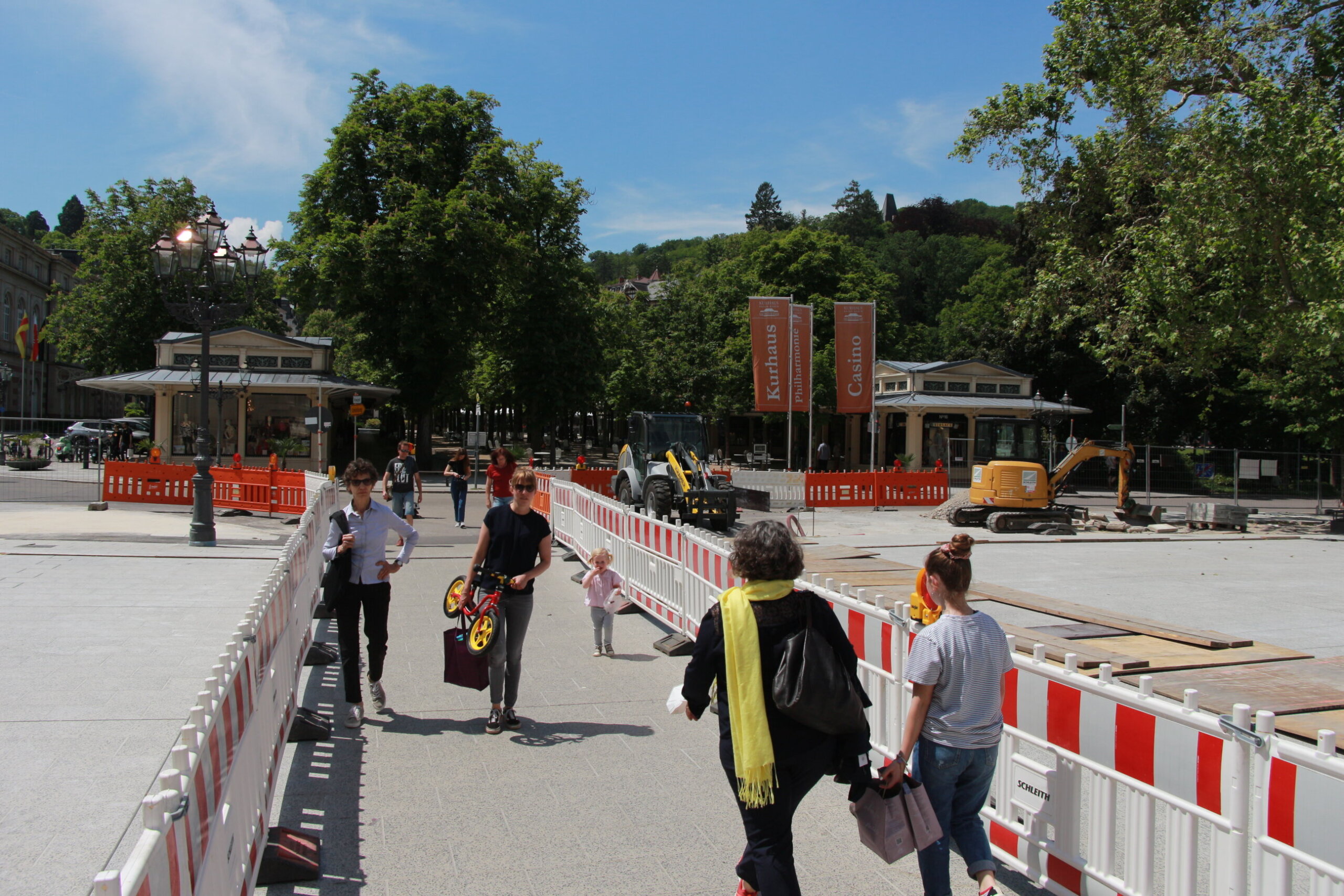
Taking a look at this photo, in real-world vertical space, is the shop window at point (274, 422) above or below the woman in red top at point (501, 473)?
above

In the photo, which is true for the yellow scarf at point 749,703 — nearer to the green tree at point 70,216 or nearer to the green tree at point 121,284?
the green tree at point 121,284

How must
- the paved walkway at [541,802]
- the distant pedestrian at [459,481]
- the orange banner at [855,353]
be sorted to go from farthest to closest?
the orange banner at [855,353], the distant pedestrian at [459,481], the paved walkway at [541,802]

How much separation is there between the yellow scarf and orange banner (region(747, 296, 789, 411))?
25590 millimetres

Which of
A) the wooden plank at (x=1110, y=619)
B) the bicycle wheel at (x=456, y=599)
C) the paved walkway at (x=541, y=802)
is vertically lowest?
the paved walkway at (x=541, y=802)

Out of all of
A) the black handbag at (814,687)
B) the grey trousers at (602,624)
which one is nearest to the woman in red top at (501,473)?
the grey trousers at (602,624)

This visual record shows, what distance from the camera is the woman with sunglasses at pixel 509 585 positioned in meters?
6.00

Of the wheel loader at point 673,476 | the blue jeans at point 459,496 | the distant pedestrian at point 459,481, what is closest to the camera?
the wheel loader at point 673,476

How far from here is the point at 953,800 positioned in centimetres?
362

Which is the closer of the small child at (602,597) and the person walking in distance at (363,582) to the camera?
the person walking in distance at (363,582)

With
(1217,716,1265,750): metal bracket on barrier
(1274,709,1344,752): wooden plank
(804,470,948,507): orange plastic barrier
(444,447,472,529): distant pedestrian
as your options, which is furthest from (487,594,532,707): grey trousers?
(804,470,948,507): orange plastic barrier

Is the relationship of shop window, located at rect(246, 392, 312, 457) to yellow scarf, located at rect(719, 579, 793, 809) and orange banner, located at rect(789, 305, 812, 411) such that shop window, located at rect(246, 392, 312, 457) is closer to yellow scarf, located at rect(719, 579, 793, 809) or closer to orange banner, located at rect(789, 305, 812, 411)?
orange banner, located at rect(789, 305, 812, 411)

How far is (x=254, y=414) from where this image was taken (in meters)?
34.6

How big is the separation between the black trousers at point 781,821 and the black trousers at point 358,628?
351 centimetres

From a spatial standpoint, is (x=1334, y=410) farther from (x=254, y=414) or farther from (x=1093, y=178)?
(x=254, y=414)
